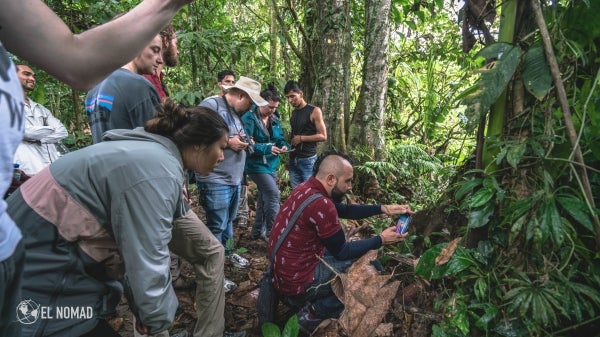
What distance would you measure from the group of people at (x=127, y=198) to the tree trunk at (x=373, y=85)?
2767 millimetres

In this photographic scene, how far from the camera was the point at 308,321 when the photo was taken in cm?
283

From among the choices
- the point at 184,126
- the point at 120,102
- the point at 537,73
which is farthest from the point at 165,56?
the point at 537,73

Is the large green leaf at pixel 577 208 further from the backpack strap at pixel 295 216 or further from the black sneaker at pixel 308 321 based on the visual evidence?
the black sneaker at pixel 308 321

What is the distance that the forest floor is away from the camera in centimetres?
239

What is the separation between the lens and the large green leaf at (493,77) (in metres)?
1.44

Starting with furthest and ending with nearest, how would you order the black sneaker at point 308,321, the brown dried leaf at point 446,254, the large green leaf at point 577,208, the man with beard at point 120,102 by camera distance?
the black sneaker at point 308,321 → the man with beard at point 120,102 → the brown dried leaf at point 446,254 → the large green leaf at point 577,208

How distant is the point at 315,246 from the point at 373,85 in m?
3.94

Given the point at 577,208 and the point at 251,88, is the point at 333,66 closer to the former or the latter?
the point at 251,88

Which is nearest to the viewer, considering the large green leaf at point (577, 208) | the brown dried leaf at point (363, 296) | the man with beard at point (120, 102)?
the large green leaf at point (577, 208)

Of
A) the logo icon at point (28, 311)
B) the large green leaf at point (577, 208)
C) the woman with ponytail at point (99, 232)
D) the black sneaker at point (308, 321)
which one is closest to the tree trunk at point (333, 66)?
the black sneaker at point (308, 321)

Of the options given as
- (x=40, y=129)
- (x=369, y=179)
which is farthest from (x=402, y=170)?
(x=40, y=129)

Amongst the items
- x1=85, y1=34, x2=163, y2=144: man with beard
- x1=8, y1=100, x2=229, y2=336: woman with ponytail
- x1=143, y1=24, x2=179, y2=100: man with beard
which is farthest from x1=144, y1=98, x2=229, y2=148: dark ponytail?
x1=143, y1=24, x2=179, y2=100: man with beard

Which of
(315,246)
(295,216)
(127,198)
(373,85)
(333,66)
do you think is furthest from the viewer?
(373,85)

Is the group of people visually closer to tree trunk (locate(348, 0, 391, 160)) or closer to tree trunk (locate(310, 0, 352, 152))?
tree trunk (locate(310, 0, 352, 152))
